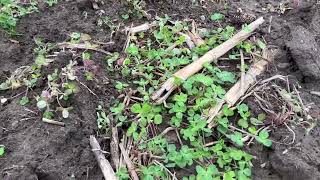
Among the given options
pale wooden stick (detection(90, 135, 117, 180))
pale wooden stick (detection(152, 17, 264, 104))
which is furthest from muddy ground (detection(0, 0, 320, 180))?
pale wooden stick (detection(152, 17, 264, 104))

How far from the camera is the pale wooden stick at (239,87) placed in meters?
2.85

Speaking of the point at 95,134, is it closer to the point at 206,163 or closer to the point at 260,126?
the point at 206,163

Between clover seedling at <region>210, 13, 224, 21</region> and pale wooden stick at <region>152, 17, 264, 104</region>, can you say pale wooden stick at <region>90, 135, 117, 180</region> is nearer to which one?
pale wooden stick at <region>152, 17, 264, 104</region>

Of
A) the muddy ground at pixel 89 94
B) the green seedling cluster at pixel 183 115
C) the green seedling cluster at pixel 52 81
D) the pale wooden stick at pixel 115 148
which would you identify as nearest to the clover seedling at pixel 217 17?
the muddy ground at pixel 89 94

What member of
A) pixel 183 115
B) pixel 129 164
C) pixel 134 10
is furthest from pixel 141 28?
pixel 129 164

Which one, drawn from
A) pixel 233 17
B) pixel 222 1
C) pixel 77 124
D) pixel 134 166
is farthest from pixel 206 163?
pixel 222 1

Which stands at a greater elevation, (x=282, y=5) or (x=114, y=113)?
(x=282, y=5)

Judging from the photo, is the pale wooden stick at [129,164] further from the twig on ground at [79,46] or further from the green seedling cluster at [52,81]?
the twig on ground at [79,46]

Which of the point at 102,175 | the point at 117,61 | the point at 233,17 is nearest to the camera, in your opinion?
the point at 102,175

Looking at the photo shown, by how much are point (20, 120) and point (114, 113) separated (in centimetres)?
59

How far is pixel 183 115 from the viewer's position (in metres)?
2.85

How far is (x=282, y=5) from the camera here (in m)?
3.72

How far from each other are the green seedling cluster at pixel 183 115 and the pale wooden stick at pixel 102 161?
0.06 metres

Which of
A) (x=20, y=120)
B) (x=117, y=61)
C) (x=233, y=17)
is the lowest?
(x=20, y=120)
